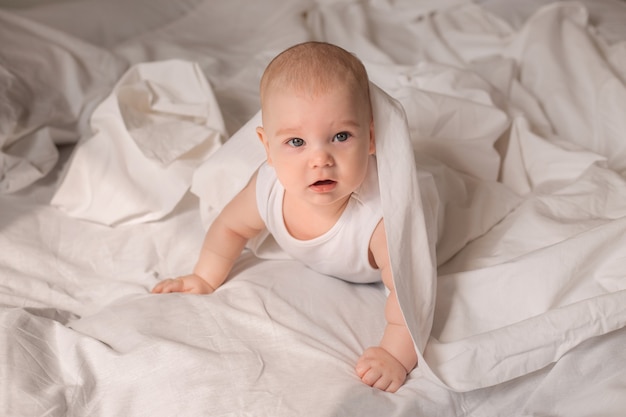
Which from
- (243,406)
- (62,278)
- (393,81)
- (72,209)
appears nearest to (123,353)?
(243,406)

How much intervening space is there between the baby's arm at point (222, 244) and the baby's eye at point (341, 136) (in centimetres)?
24

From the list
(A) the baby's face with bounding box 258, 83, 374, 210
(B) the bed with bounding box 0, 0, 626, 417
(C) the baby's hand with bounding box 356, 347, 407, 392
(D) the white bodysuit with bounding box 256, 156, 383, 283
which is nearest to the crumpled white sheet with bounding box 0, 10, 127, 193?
(B) the bed with bounding box 0, 0, 626, 417

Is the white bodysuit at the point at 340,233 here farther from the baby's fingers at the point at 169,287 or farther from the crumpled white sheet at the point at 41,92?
the crumpled white sheet at the point at 41,92

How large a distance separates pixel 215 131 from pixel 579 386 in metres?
0.79

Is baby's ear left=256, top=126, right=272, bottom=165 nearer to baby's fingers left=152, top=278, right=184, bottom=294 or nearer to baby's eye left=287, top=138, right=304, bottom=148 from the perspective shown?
baby's eye left=287, top=138, right=304, bottom=148

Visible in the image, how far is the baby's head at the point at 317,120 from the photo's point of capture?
40.2 inches

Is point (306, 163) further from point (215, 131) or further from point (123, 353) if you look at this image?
point (215, 131)

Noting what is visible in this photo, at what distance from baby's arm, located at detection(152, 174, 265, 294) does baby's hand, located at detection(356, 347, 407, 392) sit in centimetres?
29

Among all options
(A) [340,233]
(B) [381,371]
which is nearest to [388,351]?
(B) [381,371]

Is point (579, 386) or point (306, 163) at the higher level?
point (306, 163)

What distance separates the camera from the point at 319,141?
3.39ft

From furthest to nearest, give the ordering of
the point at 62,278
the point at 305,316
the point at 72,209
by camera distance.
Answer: the point at 72,209
the point at 62,278
the point at 305,316

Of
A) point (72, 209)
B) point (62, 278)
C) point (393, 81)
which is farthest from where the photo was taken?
point (393, 81)

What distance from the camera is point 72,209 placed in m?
1.44
